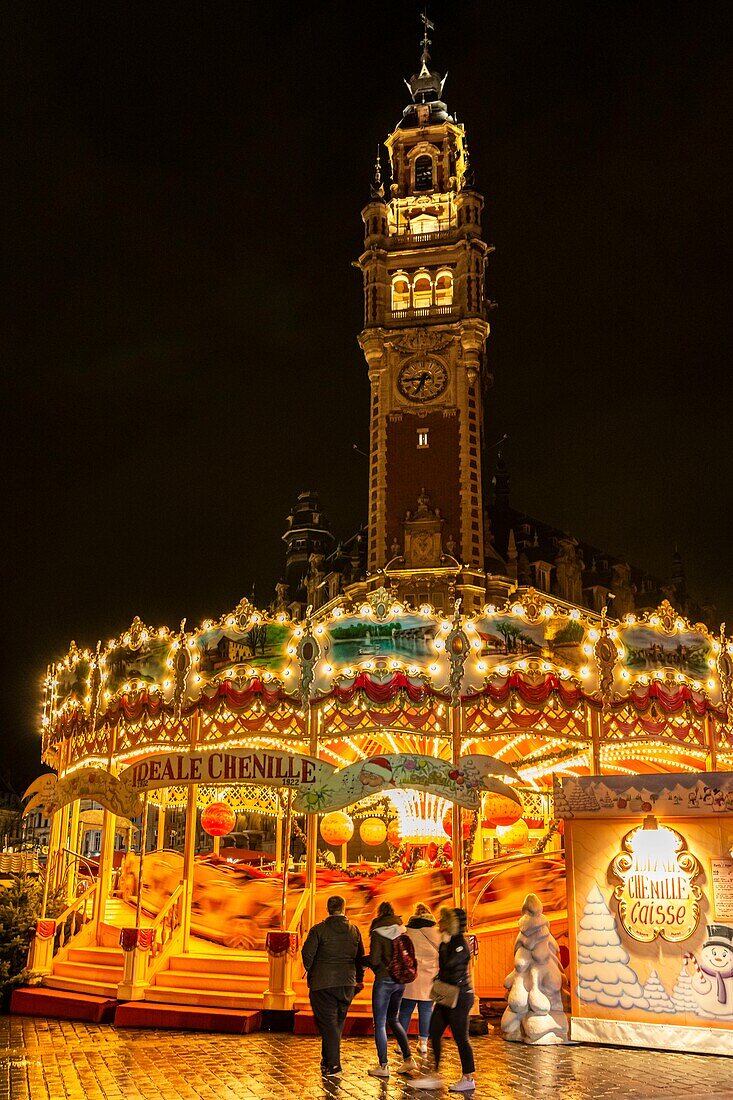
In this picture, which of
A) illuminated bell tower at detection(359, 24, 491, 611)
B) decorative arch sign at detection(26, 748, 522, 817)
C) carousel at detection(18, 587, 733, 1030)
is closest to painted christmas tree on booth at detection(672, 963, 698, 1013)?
carousel at detection(18, 587, 733, 1030)

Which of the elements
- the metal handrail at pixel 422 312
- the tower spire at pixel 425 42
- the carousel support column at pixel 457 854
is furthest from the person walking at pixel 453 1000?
the tower spire at pixel 425 42

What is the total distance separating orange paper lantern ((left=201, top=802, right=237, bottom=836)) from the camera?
57.3ft

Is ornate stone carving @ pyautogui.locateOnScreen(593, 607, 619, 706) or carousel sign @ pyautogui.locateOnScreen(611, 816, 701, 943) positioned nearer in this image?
carousel sign @ pyautogui.locateOnScreen(611, 816, 701, 943)

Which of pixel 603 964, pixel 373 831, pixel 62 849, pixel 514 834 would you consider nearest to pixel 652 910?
pixel 603 964

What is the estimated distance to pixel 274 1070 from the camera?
30.2 feet

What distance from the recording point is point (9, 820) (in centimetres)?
6266

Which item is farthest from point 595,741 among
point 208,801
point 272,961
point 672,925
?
point 208,801

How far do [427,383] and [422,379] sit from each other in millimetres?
313

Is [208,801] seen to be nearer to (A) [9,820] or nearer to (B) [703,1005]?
(B) [703,1005]

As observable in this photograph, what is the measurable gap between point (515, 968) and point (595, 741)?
12.2ft

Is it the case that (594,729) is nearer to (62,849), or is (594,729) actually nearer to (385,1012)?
(385,1012)

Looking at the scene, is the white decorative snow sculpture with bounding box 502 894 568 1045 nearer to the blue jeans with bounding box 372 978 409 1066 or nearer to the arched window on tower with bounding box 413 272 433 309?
the blue jeans with bounding box 372 978 409 1066

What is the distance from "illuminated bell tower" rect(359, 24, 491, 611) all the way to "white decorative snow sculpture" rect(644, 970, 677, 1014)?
30613mm

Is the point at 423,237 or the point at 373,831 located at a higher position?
the point at 423,237
